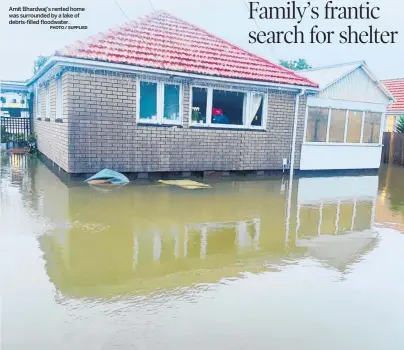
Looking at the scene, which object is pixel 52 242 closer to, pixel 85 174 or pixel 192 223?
pixel 192 223

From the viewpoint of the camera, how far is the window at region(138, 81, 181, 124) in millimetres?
9188

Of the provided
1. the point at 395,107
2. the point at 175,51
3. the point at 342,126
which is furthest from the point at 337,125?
the point at 395,107

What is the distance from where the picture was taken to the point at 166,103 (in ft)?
31.3

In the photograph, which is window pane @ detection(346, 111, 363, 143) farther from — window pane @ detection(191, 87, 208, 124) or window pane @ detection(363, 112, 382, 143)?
window pane @ detection(191, 87, 208, 124)

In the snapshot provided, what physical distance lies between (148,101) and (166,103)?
50cm

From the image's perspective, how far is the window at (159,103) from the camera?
919 cm

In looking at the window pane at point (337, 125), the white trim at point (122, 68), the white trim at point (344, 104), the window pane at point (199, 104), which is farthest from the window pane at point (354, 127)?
the window pane at point (199, 104)

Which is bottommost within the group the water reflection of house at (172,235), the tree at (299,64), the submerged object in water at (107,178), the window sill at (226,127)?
the water reflection of house at (172,235)

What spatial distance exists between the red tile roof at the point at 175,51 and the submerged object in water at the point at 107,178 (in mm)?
2530

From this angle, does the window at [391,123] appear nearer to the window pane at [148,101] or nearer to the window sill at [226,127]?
the window sill at [226,127]

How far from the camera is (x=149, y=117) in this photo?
9.33 meters

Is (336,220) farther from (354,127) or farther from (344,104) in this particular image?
(354,127)

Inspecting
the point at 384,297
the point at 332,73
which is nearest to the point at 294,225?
the point at 384,297

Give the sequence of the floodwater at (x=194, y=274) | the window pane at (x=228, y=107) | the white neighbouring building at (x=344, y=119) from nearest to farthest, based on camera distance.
Answer: the floodwater at (x=194, y=274)
the window pane at (x=228, y=107)
the white neighbouring building at (x=344, y=119)
